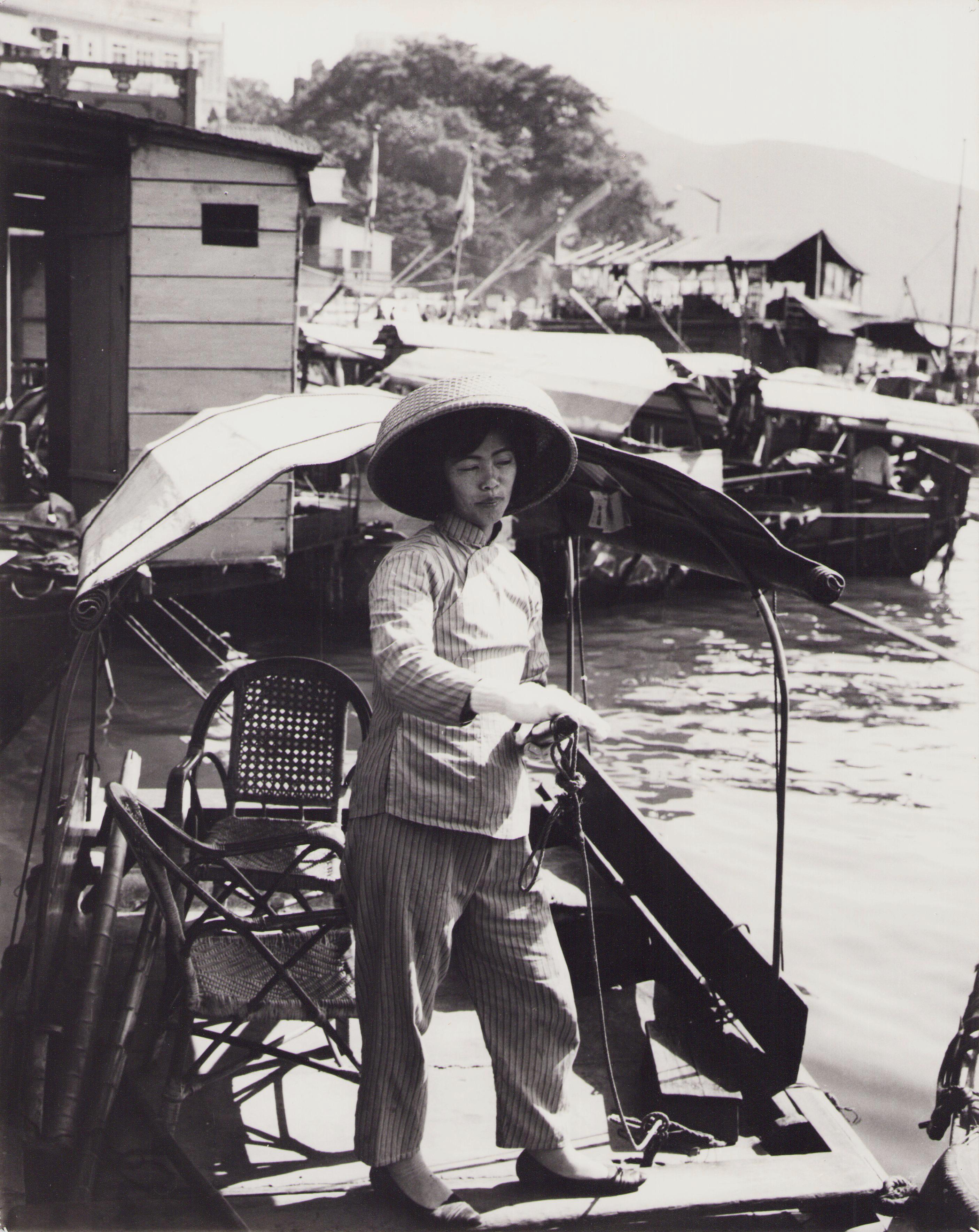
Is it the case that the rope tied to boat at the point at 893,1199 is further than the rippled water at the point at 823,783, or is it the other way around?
the rippled water at the point at 823,783

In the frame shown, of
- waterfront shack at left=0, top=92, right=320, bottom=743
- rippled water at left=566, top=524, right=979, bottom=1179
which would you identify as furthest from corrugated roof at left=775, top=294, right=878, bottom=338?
waterfront shack at left=0, top=92, right=320, bottom=743

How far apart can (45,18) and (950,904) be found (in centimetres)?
1635

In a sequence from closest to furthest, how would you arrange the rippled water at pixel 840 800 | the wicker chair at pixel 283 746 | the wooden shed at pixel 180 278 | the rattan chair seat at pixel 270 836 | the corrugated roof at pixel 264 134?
the rattan chair seat at pixel 270 836 < the wicker chair at pixel 283 746 < the rippled water at pixel 840 800 < the wooden shed at pixel 180 278 < the corrugated roof at pixel 264 134

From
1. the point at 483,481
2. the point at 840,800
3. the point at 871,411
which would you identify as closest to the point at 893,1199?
the point at 483,481

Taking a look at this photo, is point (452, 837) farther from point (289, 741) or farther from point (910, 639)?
point (289, 741)

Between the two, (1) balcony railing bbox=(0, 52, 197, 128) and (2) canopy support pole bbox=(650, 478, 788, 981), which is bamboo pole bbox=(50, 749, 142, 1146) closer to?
(2) canopy support pole bbox=(650, 478, 788, 981)

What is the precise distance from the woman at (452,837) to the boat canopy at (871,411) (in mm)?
14733

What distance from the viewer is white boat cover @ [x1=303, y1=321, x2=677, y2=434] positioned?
12305mm

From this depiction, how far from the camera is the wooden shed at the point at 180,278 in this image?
357 inches

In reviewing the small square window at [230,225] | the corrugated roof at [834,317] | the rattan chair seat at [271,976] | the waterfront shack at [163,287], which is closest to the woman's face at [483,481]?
the rattan chair seat at [271,976]

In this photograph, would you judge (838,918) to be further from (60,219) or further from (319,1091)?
(60,219)

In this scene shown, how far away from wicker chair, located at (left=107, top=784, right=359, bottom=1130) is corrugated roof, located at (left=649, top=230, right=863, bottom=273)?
33.7 m

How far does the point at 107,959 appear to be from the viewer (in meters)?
3.07

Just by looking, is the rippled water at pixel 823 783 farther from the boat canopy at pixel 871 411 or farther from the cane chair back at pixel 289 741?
the boat canopy at pixel 871 411
